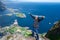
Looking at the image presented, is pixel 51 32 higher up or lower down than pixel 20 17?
higher up

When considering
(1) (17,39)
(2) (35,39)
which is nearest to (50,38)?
(2) (35,39)

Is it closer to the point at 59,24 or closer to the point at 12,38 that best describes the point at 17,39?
the point at 12,38

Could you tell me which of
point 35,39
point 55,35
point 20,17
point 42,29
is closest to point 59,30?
point 55,35

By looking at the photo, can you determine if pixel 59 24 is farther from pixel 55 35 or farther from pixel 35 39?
pixel 35 39

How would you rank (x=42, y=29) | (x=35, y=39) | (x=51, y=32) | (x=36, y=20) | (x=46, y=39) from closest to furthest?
(x=36, y=20) → (x=35, y=39) → (x=46, y=39) → (x=51, y=32) → (x=42, y=29)

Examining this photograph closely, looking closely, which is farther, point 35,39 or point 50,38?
point 50,38

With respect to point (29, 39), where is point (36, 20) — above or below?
above

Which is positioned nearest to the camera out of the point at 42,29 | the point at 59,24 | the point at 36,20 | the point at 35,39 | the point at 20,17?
the point at 36,20

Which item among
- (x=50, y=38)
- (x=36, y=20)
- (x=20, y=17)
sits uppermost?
(x=36, y=20)

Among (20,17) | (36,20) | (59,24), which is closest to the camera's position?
(36,20)
